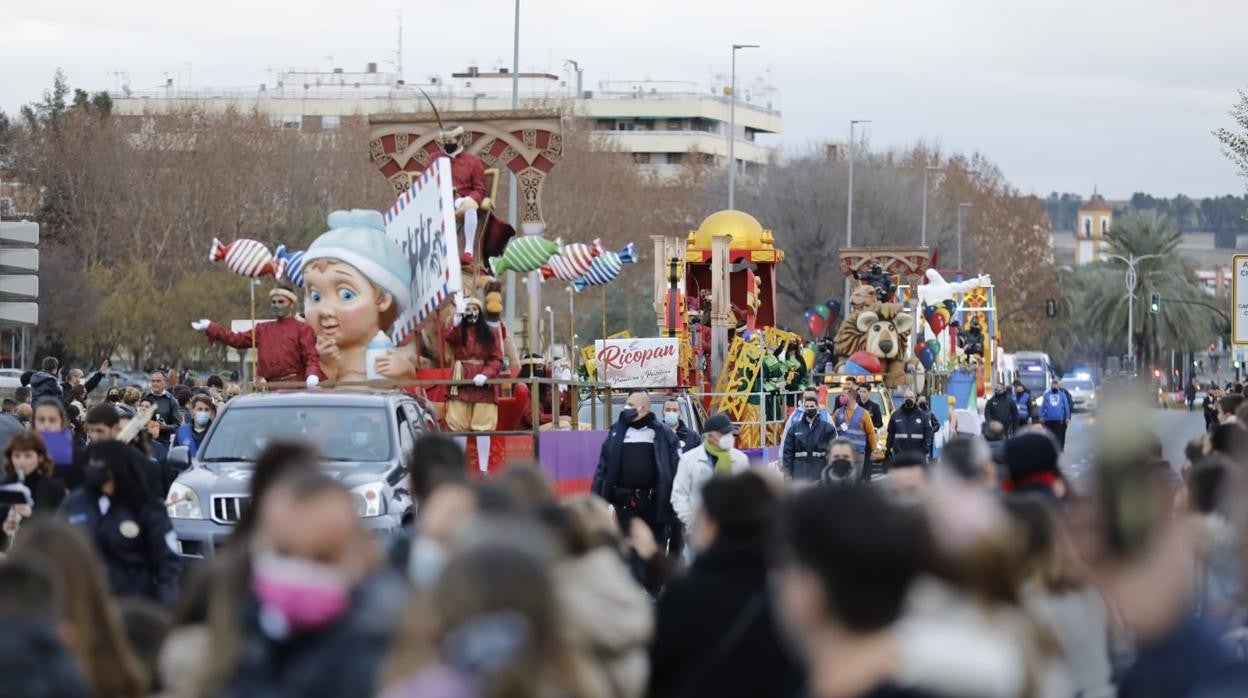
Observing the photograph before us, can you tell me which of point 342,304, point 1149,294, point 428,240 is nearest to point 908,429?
point 428,240

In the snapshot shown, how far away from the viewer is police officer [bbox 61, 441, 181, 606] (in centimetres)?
1066

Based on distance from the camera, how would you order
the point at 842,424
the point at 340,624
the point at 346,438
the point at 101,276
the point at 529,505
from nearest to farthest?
the point at 340,624 < the point at 529,505 < the point at 346,438 < the point at 842,424 < the point at 101,276

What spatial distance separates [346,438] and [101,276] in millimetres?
51864

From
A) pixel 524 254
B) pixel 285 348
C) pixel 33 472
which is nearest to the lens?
pixel 33 472

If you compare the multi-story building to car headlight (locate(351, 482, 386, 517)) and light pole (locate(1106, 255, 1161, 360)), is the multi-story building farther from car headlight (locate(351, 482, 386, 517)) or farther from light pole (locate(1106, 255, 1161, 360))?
car headlight (locate(351, 482, 386, 517))

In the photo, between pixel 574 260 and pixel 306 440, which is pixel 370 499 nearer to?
pixel 306 440

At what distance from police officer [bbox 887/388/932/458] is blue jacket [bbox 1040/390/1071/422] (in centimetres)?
961

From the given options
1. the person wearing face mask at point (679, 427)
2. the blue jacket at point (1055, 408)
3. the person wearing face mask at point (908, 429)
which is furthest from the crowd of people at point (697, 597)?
the blue jacket at point (1055, 408)

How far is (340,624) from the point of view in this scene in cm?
583

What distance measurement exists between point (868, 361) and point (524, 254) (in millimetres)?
15047

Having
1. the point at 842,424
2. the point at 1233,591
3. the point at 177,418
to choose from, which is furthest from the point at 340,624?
the point at 842,424

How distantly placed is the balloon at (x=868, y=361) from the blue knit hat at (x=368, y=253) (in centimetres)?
1662

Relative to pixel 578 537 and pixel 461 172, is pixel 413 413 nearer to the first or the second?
pixel 461 172

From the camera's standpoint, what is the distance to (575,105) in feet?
363
